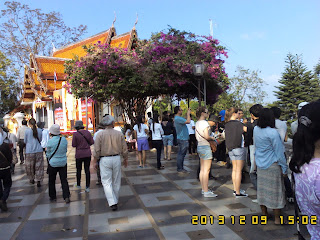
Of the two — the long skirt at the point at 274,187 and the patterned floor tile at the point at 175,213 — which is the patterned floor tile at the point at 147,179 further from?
the long skirt at the point at 274,187

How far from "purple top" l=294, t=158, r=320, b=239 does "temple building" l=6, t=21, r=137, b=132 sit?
59.3ft

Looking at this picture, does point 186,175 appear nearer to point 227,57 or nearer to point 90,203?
point 90,203

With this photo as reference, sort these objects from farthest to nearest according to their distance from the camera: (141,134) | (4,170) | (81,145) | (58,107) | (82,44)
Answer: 1. (82,44)
2. (58,107)
3. (141,134)
4. (81,145)
5. (4,170)

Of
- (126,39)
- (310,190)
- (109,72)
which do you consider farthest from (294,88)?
(310,190)

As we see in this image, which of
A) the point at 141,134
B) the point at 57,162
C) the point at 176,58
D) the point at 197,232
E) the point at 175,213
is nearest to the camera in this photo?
the point at 197,232

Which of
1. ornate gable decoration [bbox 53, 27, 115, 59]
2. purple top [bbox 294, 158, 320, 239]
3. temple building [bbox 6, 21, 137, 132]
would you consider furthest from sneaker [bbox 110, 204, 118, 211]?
ornate gable decoration [bbox 53, 27, 115, 59]

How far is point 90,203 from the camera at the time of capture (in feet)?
18.4

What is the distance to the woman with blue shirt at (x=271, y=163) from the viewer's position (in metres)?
4.02

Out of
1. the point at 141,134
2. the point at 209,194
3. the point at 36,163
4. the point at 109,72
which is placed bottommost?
the point at 209,194

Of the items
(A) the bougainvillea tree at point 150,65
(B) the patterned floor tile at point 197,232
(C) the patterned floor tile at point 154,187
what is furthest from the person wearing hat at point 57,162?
(A) the bougainvillea tree at point 150,65

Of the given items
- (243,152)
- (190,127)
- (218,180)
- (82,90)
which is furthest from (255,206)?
(82,90)

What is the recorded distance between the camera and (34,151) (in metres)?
7.30

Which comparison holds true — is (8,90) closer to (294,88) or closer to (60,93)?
(60,93)

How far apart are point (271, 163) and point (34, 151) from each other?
569cm
